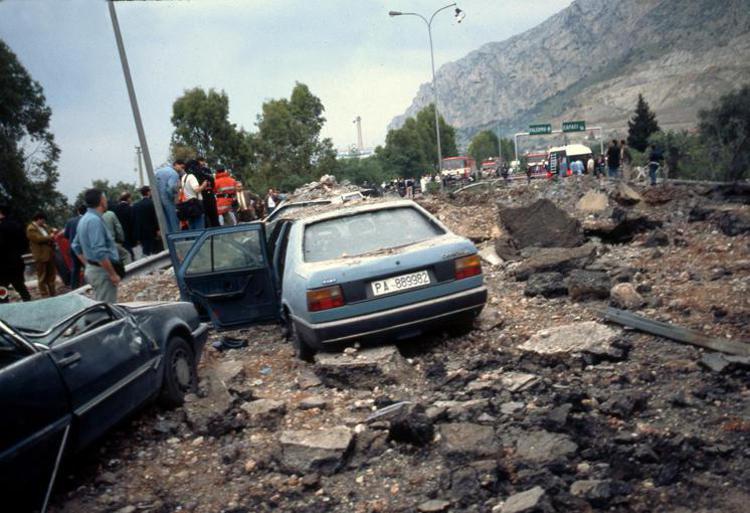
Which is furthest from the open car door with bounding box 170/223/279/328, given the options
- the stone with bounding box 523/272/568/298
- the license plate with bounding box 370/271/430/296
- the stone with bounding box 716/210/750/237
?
the stone with bounding box 716/210/750/237

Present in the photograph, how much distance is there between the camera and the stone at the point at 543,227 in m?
9.05

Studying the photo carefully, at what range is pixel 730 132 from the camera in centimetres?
4000

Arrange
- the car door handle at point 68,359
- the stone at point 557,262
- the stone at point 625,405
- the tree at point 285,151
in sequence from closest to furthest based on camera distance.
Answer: the car door handle at point 68,359 < the stone at point 625,405 < the stone at point 557,262 < the tree at point 285,151

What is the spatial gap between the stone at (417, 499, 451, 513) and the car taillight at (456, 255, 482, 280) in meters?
2.48

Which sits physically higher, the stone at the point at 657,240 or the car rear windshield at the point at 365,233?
the car rear windshield at the point at 365,233

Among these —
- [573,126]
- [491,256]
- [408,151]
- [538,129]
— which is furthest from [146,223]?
[408,151]

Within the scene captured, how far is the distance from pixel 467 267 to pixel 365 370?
125 centimetres

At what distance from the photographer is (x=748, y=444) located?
3.00 meters

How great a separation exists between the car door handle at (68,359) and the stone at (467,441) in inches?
80.8

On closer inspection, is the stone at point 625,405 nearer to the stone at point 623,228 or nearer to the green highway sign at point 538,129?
the stone at point 623,228

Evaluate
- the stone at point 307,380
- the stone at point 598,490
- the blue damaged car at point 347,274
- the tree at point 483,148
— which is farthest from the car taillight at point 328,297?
the tree at point 483,148

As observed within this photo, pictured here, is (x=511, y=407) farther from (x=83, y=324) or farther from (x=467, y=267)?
(x=83, y=324)

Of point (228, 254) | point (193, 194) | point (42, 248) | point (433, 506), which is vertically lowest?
point (433, 506)

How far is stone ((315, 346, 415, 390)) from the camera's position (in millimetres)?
4641
